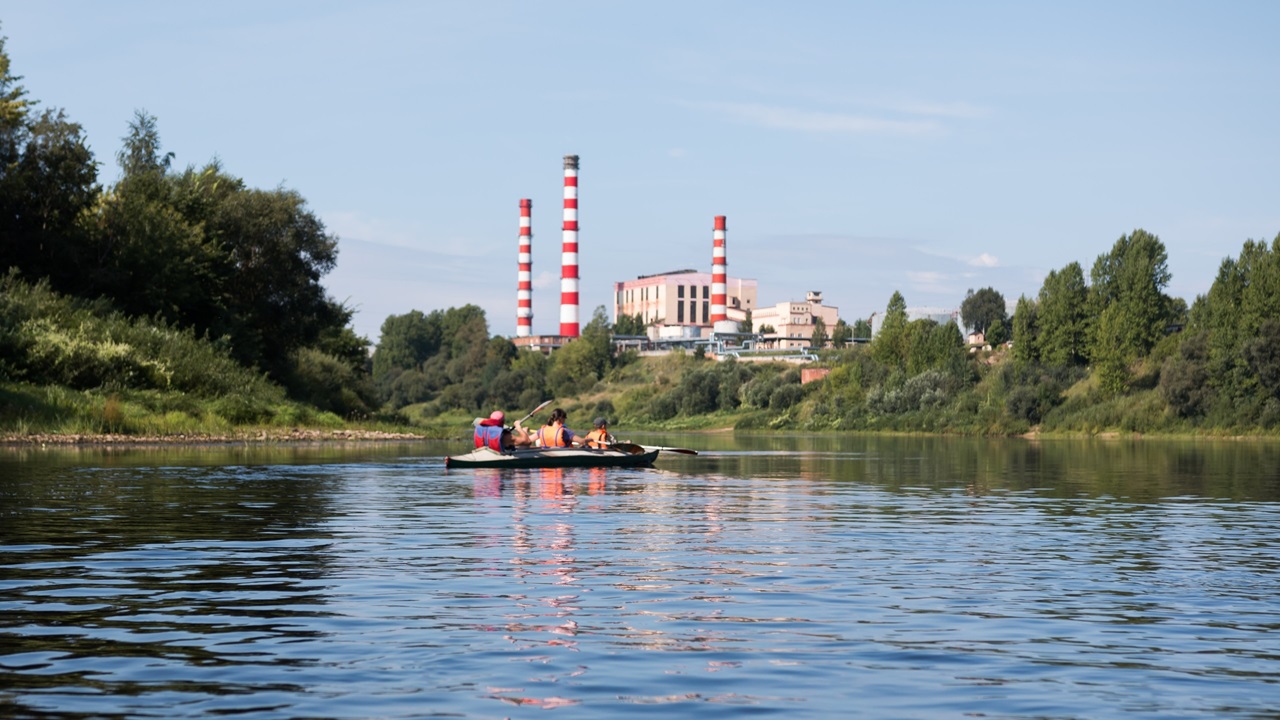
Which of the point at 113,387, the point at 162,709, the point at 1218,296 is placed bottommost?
the point at 162,709

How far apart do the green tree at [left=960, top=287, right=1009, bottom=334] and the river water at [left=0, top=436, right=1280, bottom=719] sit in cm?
13492

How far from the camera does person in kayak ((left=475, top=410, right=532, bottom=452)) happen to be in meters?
39.7

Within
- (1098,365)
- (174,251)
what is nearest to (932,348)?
(1098,365)

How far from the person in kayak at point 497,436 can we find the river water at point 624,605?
33.0ft

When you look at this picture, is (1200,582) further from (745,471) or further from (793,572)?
(745,471)

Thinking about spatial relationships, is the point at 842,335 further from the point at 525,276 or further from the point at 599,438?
the point at 599,438

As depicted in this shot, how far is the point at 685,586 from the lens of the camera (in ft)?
51.4

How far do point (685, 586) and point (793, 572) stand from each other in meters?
1.79

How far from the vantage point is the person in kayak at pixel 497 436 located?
130 feet

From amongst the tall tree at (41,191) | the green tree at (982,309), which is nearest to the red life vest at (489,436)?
the tall tree at (41,191)

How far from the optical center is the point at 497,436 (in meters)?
39.7

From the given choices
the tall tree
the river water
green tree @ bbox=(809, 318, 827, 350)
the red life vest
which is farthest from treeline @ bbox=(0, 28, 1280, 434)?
the river water

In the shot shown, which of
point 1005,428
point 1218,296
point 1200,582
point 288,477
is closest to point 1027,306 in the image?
point 1005,428

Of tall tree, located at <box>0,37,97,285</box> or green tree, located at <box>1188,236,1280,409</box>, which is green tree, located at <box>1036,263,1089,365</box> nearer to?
green tree, located at <box>1188,236,1280,409</box>
